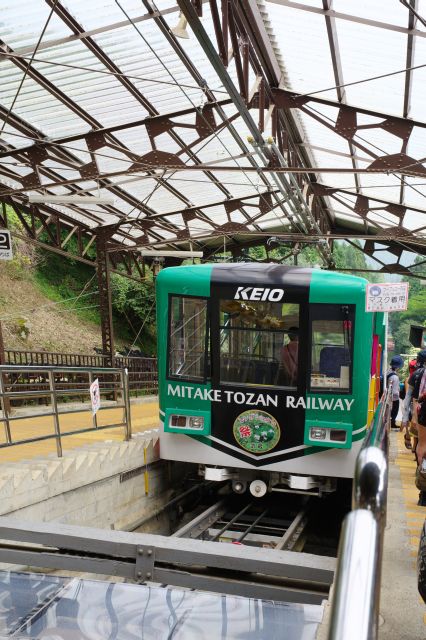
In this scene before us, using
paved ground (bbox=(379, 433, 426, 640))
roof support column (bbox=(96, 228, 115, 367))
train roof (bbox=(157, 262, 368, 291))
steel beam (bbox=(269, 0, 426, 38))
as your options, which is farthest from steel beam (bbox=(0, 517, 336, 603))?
roof support column (bbox=(96, 228, 115, 367))

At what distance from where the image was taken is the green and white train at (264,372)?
7.06 m

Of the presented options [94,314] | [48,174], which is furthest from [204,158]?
[94,314]

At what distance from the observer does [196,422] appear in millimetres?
7418

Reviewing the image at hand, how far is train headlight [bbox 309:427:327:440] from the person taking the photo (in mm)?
7047

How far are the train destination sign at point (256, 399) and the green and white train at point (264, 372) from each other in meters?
0.01

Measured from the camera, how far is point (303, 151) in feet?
43.3

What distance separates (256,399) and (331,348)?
1.03m

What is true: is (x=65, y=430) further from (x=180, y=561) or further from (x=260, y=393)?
(x=180, y=561)

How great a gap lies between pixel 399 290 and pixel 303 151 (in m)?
7.09

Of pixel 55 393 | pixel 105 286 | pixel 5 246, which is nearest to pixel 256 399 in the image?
pixel 55 393

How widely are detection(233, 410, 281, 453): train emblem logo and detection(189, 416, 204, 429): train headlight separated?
0.39 m

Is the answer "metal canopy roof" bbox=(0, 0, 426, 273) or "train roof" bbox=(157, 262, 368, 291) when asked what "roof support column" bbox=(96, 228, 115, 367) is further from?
"train roof" bbox=(157, 262, 368, 291)

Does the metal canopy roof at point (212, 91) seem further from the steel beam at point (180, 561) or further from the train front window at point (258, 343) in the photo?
the steel beam at point (180, 561)

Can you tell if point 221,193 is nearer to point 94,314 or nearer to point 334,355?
point 334,355
